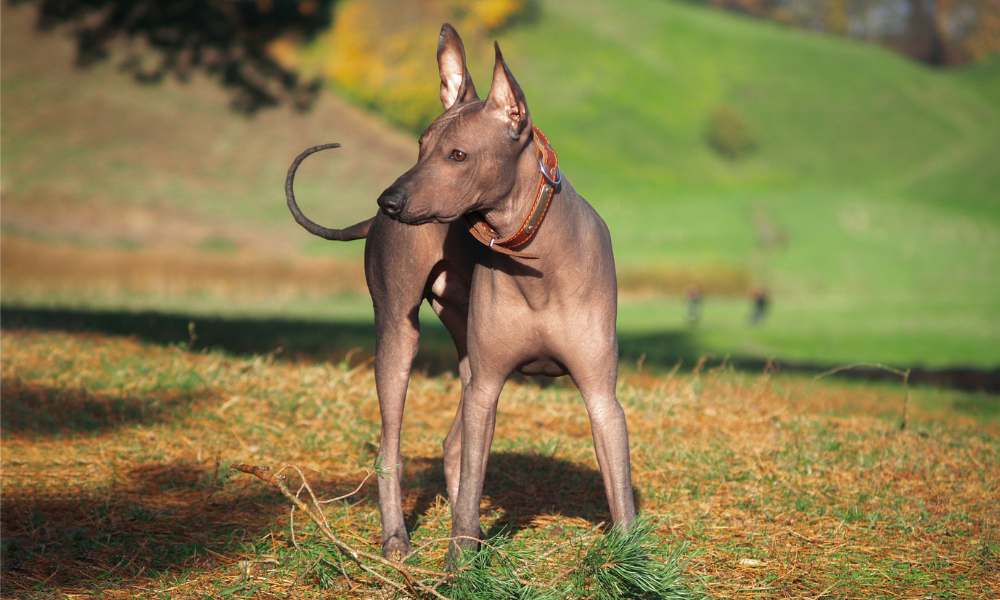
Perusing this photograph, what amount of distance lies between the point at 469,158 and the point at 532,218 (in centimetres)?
39

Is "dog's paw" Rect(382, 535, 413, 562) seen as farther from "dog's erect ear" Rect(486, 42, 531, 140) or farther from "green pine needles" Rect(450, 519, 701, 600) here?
"dog's erect ear" Rect(486, 42, 531, 140)

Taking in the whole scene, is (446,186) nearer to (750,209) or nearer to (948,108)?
(750,209)

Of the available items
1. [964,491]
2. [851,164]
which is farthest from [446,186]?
[851,164]

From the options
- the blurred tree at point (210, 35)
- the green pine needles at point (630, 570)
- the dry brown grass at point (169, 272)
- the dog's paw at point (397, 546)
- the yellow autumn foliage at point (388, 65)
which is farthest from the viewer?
the yellow autumn foliage at point (388, 65)

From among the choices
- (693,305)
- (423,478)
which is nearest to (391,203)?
(423,478)

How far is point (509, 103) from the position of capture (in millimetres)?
3012

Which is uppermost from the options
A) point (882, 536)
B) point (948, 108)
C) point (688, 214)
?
point (948, 108)

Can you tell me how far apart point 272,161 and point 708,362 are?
25808 mm

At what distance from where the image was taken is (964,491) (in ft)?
16.8

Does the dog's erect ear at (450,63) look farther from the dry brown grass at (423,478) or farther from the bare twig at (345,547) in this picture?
the dry brown grass at (423,478)

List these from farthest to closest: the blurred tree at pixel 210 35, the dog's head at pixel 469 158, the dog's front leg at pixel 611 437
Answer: the blurred tree at pixel 210 35
the dog's front leg at pixel 611 437
the dog's head at pixel 469 158

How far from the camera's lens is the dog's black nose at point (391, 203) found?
2.78m

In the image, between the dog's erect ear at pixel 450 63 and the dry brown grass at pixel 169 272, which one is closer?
the dog's erect ear at pixel 450 63

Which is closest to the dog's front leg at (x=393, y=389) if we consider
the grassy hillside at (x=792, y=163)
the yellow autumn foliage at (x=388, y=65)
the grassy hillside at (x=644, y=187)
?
the grassy hillside at (x=644, y=187)
